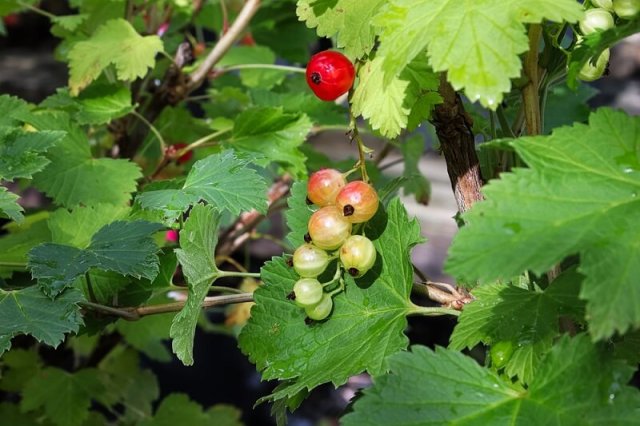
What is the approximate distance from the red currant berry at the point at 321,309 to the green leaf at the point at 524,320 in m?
0.12

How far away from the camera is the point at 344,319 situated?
0.73m

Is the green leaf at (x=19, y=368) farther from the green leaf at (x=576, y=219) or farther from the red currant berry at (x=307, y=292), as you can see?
the green leaf at (x=576, y=219)

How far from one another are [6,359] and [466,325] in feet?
3.19

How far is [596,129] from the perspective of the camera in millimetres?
589

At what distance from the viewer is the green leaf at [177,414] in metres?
1.41

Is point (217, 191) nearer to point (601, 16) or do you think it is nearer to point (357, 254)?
point (357, 254)

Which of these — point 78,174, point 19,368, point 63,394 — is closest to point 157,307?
point 78,174

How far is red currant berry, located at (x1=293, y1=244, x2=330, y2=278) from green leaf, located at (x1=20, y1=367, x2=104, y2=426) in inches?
29.3

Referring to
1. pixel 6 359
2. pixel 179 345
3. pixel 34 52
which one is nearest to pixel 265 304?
pixel 179 345

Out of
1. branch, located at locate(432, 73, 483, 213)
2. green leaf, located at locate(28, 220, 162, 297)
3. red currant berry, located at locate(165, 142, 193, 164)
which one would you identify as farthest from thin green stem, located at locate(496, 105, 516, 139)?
red currant berry, located at locate(165, 142, 193, 164)

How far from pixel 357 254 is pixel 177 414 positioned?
86 cm

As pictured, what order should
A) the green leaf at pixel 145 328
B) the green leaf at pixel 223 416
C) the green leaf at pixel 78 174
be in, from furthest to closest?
the green leaf at pixel 223 416, the green leaf at pixel 145 328, the green leaf at pixel 78 174

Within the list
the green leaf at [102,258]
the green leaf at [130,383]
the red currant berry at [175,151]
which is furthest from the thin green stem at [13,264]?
the green leaf at [130,383]

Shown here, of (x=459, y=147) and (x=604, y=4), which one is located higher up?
(x=604, y=4)
